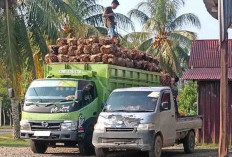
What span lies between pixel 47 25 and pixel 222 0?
12.2m

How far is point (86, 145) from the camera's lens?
15758 mm

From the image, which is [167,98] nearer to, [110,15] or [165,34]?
[110,15]

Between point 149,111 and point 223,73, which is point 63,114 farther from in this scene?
point 223,73

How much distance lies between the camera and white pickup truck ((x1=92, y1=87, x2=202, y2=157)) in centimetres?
1380

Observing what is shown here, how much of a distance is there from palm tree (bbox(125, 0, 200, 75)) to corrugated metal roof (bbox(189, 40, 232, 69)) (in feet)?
42.0

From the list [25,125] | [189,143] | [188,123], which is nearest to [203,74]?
[189,143]

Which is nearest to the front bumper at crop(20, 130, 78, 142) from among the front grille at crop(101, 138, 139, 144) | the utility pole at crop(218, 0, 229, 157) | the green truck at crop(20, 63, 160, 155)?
the green truck at crop(20, 63, 160, 155)

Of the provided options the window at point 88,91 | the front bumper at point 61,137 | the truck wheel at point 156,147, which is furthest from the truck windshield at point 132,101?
the front bumper at point 61,137

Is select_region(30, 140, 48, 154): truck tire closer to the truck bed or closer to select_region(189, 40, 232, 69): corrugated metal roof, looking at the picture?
the truck bed

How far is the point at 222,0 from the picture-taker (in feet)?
38.9

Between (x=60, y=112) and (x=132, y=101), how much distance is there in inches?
80.6

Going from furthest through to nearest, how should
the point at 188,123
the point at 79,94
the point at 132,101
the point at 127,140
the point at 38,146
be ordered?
the point at 188,123 → the point at 38,146 → the point at 79,94 → the point at 132,101 → the point at 127,140

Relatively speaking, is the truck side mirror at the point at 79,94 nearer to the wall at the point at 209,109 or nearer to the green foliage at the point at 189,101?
the wall at the point at 209,109

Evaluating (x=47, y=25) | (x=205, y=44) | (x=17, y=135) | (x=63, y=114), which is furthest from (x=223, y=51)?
(x=17, y=135)
